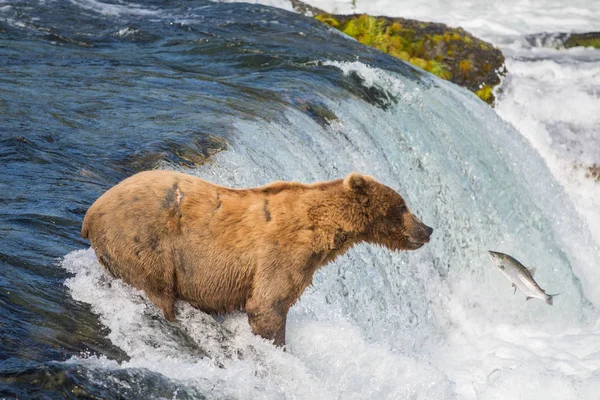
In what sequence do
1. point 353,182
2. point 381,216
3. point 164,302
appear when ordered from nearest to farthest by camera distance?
point 164,302 → point 353,182 → point 381,216

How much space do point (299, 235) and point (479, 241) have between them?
5867 mm

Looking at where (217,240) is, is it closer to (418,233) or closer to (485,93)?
(418,233)

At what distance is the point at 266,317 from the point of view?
528 centimetres

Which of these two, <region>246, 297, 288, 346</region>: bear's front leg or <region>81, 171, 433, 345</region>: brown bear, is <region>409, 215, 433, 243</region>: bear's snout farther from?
<region>246, 297, 288, 346</region>: bear's front leg

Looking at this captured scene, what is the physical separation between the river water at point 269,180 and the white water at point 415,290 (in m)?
0.02

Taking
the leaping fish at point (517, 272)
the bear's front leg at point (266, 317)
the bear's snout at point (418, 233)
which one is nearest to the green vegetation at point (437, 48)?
the leaping fish at point (517, 272)

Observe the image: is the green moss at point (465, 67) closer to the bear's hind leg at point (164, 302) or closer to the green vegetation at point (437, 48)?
the green vegetation at point (437, 48)

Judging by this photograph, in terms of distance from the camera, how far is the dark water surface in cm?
489

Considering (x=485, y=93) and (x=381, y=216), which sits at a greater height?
(x=381, y=216)

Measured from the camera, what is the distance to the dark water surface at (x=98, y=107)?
4891mm

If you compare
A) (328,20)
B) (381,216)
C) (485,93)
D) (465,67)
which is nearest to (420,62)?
(465,67)

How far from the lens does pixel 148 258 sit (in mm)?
5109

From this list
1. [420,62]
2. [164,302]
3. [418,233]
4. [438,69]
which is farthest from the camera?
[420,62]

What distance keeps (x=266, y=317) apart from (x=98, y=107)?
547cm
